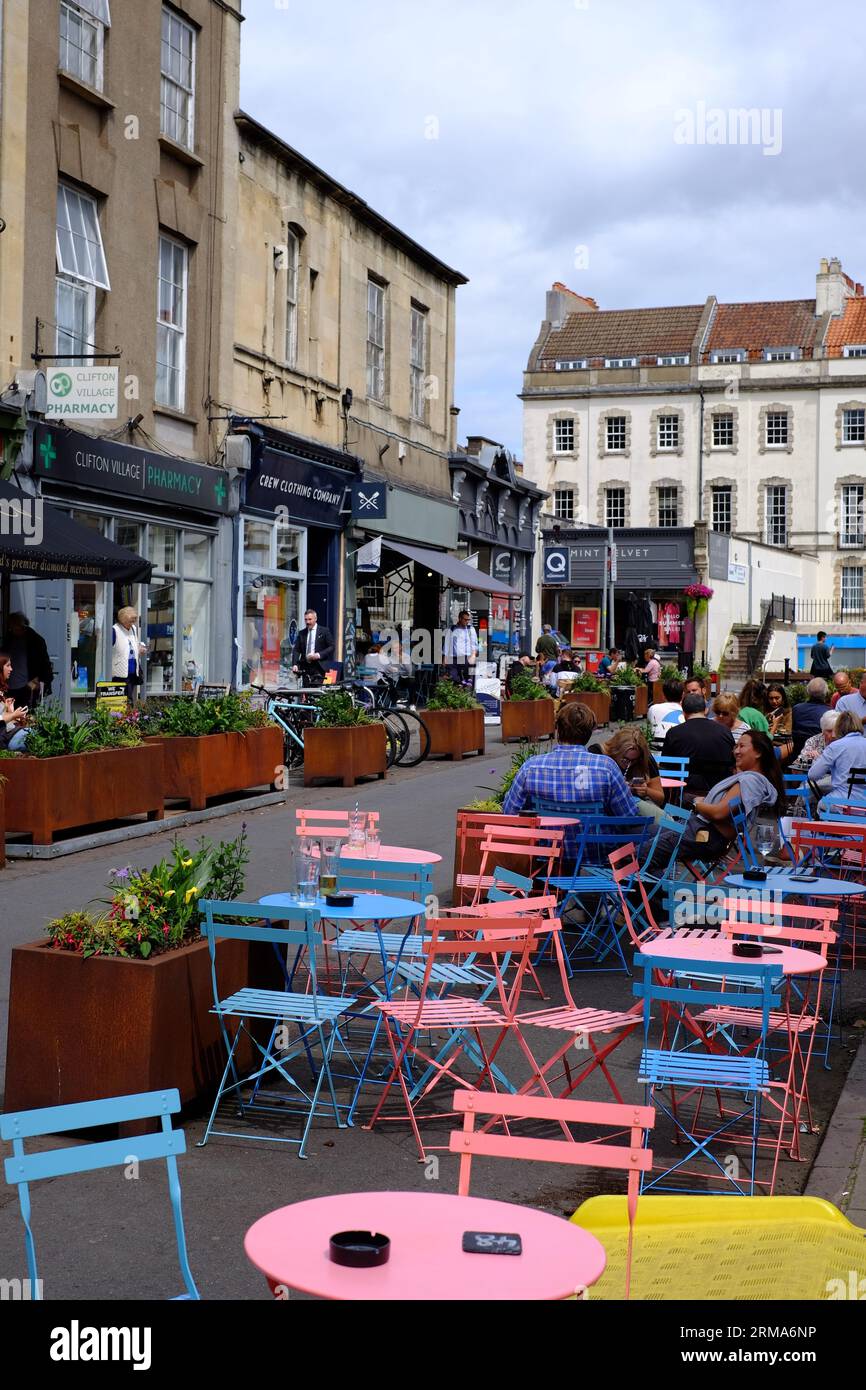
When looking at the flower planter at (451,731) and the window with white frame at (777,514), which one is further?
the window with white frame at (777,514)

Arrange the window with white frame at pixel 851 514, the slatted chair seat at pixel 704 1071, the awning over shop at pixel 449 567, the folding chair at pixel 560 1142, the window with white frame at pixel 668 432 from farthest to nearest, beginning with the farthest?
the window with white frame at pixel 668 432 < the window with white frame at pixel 851 514 < the awning over shop at pixel 449 567 < the slatted chair seat at pixel 704 1071 < the folding chair at pixel 560 1142

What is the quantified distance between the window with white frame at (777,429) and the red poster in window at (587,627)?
50.7ft

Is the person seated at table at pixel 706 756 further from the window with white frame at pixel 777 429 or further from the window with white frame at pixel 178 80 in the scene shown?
the window with white frame at pixel 777 429

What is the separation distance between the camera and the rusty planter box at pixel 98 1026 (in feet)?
18.6

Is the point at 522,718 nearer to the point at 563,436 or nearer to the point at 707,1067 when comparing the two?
the point at 707,1067

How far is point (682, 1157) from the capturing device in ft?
18.8

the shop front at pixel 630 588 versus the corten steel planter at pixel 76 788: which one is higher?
the shop front at pixel 630 588

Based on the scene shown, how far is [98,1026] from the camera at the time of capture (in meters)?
5.73

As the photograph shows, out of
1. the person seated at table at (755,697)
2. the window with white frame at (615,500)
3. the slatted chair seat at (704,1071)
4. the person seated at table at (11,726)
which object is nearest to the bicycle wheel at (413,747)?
the person seated at table at (755,697)

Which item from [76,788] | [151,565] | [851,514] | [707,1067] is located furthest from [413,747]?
[851,514]

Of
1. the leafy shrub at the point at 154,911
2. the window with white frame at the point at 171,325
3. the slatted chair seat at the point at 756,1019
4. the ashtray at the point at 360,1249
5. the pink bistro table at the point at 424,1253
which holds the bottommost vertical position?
the slatted chair seat at the point at 756,1019

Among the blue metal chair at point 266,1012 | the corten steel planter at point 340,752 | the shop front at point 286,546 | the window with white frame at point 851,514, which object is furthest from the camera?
the window with white frame at point 851,514
